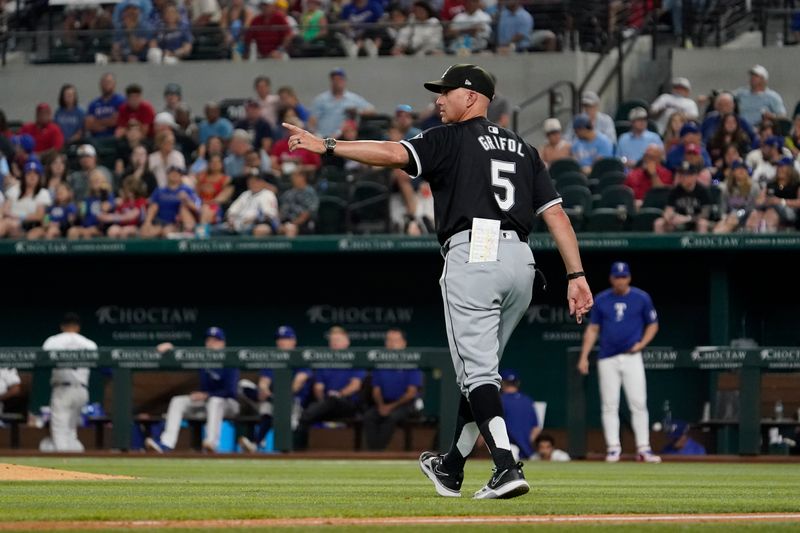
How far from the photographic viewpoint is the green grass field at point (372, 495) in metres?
5.45

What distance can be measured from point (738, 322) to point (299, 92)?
23.2ft

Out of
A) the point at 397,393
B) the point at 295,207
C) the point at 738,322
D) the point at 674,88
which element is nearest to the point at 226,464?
the point at 397,393

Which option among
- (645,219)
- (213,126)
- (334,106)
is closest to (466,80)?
(645,219)

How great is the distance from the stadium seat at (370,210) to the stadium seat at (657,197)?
2573mm

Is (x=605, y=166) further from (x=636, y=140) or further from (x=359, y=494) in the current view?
(x=359, y=494)

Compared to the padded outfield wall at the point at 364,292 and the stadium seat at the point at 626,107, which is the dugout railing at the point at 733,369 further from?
the stadium seat at the point at 626,107

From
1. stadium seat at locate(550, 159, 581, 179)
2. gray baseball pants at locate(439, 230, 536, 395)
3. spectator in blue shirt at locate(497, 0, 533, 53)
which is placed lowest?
gray baseball pants at locate(439, 230, 536, 395)

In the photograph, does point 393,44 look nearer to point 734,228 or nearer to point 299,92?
point 299,92

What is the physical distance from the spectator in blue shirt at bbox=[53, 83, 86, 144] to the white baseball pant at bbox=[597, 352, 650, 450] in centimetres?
857

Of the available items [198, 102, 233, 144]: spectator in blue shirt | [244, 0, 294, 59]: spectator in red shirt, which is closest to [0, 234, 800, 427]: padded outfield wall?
[198, 102, 233, 144]: spectator in blue shirt

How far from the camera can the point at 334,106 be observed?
18297 millimetres

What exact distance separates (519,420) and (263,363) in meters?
2.38

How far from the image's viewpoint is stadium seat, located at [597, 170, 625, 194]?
15.5 metres

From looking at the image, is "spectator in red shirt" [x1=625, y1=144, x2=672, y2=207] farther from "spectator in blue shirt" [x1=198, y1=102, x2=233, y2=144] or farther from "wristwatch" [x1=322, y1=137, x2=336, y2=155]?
"wristwatch" [x1=322, y1=137, x2=336, y2=155]
